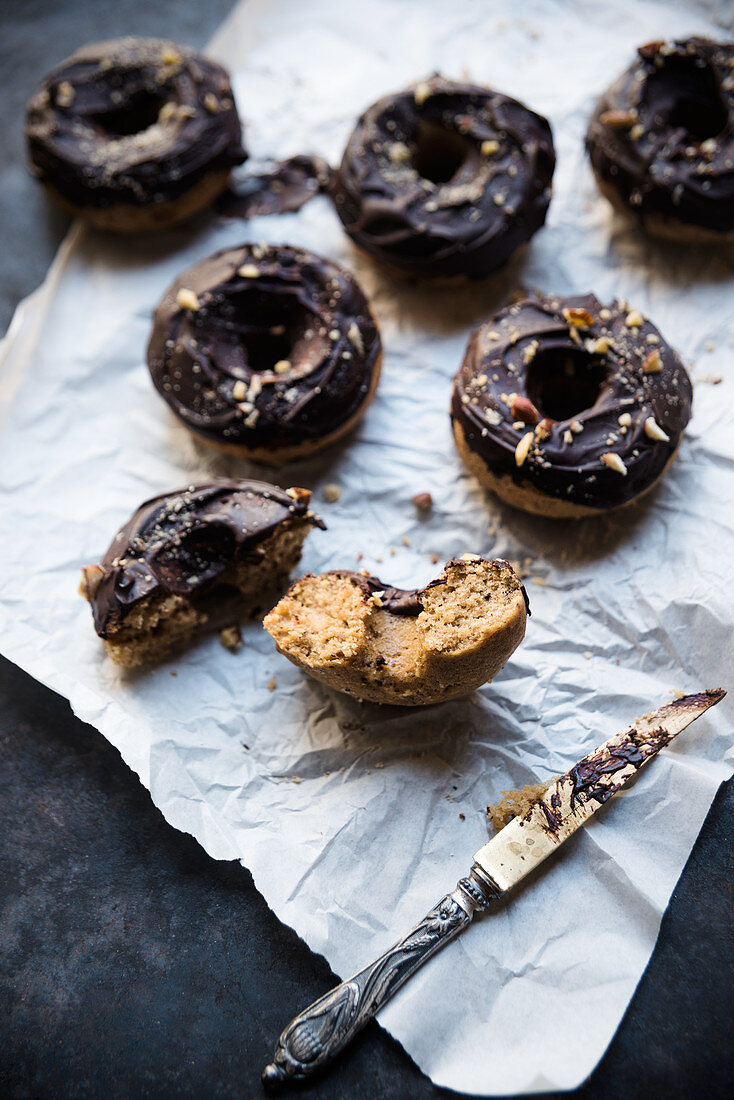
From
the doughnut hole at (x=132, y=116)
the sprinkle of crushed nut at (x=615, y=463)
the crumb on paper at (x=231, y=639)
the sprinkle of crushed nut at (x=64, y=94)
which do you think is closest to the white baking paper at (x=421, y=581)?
the crumb on paper at (x=231, y=639)

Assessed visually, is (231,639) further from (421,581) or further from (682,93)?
(682,93)

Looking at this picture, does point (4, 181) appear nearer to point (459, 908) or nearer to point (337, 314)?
point (337, 314)

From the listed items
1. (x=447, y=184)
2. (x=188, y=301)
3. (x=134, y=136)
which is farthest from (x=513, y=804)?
(x=134, y=136)

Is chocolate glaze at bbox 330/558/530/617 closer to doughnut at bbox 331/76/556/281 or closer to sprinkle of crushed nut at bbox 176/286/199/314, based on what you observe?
sprinkle of crushed nut at bbox 176/286/199/314

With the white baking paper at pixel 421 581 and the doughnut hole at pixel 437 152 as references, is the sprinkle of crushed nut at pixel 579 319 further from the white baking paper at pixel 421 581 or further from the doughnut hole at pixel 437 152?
the doughnut hole at pixel 437 152

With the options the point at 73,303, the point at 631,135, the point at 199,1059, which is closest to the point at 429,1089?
the point at 199,1059

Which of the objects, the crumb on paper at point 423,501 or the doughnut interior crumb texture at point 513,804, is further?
the crumb on paper at point 423,501
